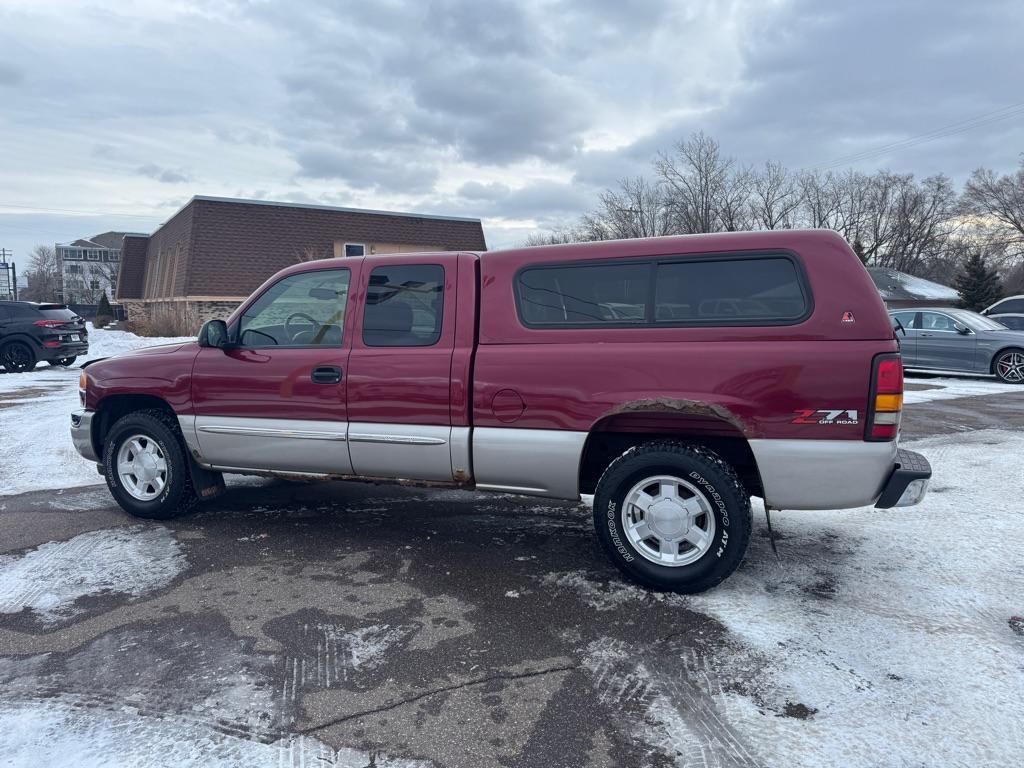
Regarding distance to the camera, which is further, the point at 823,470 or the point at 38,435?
the point at 38,435

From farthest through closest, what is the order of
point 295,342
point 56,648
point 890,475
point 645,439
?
point 295,342
point 645,439
point 890,475
point 56,648

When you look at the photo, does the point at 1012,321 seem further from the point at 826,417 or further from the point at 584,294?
the point at 584,294

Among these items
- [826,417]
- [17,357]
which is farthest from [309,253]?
[826,417]

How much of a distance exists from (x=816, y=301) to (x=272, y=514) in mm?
4120

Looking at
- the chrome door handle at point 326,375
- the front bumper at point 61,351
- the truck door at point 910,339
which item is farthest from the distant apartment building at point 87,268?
the chrome door handle at point 326,375

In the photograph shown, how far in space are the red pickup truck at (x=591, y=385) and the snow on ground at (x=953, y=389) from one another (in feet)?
27.6

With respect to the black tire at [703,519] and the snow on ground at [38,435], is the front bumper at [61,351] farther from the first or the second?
the black tire at [703,519]

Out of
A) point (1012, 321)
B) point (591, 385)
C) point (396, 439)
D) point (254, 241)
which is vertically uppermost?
point (254, 241)

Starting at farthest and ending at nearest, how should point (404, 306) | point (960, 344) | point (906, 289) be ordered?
point (906, 289), point (960, 344), point (404, 306)

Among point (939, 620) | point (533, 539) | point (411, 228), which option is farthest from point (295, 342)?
point (411, 228)

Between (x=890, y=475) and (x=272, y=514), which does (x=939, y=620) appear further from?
(x=272, y=514)

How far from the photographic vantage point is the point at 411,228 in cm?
2894

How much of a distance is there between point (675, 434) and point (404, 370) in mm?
1667

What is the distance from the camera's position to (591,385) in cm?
388
